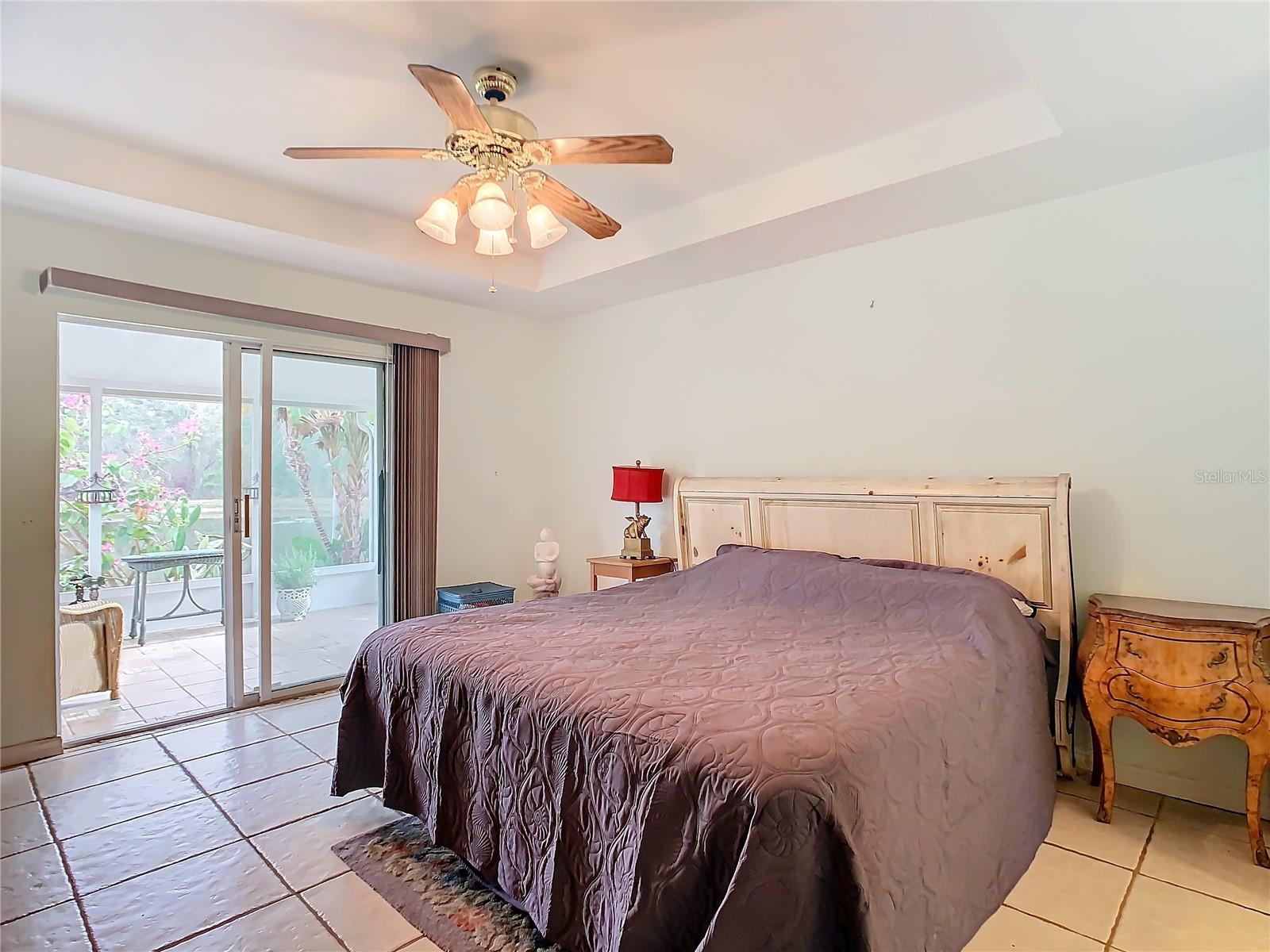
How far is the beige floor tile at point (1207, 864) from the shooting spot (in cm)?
196

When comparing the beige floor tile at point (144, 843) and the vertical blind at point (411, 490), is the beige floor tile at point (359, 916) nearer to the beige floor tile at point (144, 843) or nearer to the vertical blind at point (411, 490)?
the beige floor tile at point (144, 843)

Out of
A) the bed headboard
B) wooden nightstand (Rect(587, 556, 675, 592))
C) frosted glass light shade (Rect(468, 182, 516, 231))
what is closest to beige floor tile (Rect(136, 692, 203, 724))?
wooden nightstand (Rect(587, 556, 675, 592))

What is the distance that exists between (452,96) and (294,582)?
302 cm

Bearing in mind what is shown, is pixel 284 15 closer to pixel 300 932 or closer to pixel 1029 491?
pixel 300 932

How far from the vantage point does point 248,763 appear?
9.45ft

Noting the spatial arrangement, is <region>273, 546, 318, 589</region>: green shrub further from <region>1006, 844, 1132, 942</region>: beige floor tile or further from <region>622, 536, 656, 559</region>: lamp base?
<region>1006, 844, 1132, 942</region>: beige floor tile

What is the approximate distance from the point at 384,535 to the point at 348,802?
6.32 ft

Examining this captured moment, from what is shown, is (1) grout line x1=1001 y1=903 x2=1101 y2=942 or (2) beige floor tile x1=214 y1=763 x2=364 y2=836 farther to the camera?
(2) beige floor tile x1=214 y1=763 x2=364 y2=836

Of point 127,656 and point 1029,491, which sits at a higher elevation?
point 1029,491

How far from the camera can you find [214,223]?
3.06 m

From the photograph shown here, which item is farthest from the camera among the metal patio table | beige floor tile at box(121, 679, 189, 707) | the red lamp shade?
the red lamp shade

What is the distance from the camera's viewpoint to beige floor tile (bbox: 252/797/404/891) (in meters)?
2.08

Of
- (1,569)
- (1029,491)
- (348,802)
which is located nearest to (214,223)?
(1,569)

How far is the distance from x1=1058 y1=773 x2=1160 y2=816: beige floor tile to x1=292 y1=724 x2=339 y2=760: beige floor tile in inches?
117
